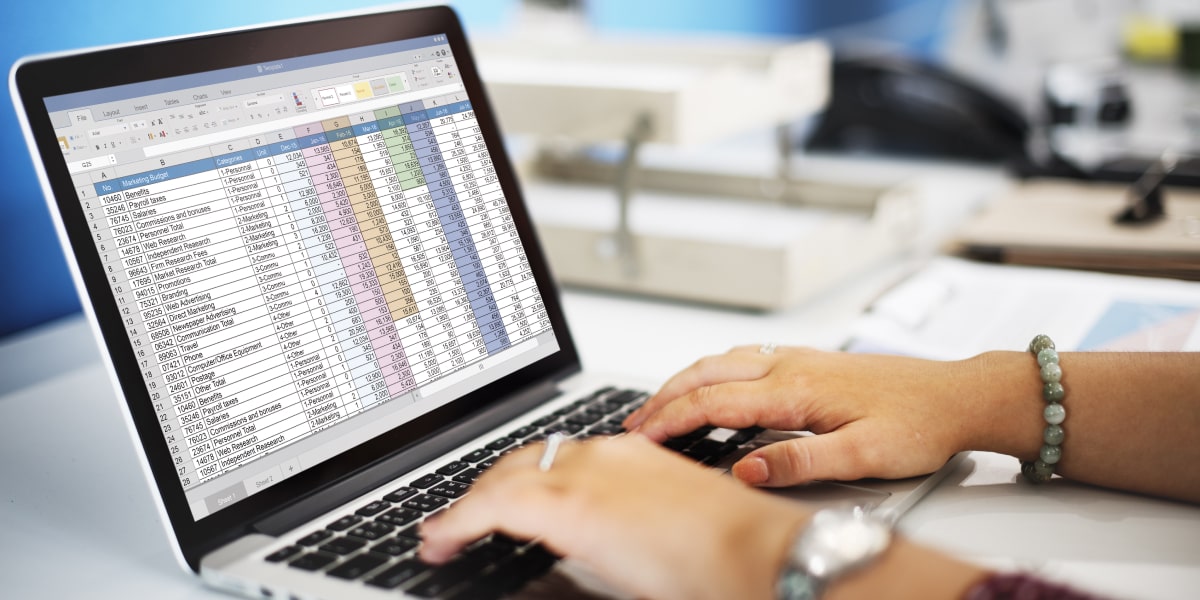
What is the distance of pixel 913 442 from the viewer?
647 mm

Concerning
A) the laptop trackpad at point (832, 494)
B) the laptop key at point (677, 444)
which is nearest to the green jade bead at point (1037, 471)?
the laptop trackpad at point (832, 494)

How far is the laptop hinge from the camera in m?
0.60

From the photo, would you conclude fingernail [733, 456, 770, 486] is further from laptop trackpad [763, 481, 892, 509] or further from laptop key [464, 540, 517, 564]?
laptop key [464, 540, 517, 564]

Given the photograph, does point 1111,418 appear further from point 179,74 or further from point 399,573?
point 179,74

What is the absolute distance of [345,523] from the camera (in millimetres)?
590

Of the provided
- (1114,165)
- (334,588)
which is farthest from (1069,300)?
(334,588)

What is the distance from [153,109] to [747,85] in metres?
0.68

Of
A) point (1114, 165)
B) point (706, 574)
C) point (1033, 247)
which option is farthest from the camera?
point (1114, 165)

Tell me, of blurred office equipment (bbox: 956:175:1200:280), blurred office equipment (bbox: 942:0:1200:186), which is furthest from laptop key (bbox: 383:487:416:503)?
blurred office equipment (bbox: 942:0:1200:186)

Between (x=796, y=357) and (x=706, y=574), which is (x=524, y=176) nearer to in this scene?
(x=796, y=357)

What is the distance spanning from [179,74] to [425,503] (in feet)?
0.96

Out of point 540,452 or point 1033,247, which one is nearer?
point 540,452

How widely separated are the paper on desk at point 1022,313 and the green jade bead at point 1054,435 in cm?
20

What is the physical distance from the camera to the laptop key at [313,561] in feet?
1.78
